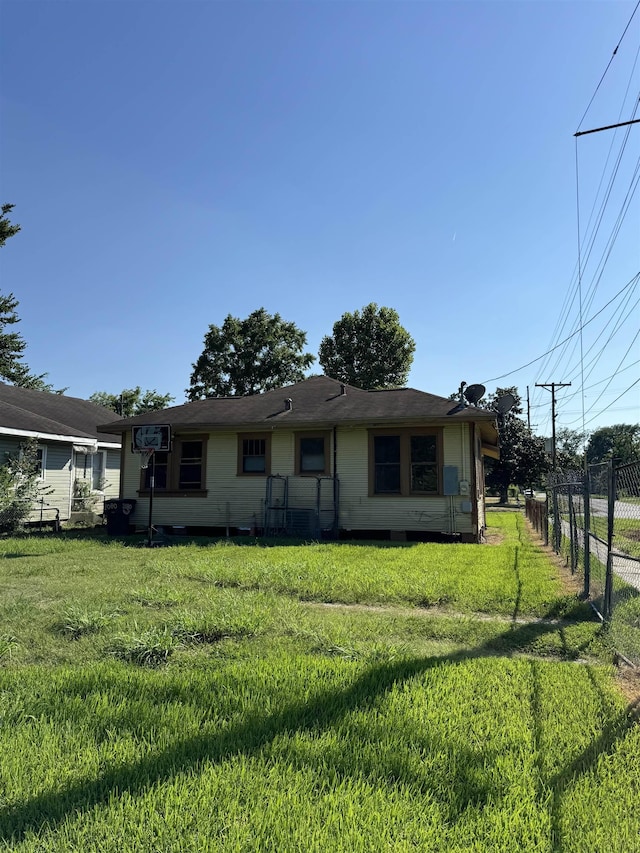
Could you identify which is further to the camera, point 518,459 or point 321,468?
point 518,459

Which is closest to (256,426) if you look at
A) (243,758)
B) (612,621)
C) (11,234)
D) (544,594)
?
(544,594)

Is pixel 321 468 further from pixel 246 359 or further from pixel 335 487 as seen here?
pixel 246 359

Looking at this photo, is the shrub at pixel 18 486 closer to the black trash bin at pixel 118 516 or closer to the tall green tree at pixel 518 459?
the black trash bin at pixel 118 516

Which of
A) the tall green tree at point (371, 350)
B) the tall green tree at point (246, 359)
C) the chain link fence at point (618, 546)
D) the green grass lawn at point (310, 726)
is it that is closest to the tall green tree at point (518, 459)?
the tall green tree at point (371, 350)

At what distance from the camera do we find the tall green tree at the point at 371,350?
127ft

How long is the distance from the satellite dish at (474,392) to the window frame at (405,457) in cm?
192

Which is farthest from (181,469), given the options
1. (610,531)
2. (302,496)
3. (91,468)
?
(610,531)

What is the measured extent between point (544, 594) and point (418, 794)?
503cm

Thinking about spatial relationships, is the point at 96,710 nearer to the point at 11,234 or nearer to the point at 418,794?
the point at 418,794

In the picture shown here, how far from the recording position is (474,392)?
14.6m

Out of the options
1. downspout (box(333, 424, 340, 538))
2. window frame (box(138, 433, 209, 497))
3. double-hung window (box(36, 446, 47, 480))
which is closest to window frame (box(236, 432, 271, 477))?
window frame (box(138, 433, 209, 497))

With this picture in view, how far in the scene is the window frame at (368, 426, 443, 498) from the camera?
43.5 ft

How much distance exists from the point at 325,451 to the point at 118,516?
5713mm

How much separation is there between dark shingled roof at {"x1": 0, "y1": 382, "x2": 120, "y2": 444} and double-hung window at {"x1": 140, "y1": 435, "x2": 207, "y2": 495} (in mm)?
1668
